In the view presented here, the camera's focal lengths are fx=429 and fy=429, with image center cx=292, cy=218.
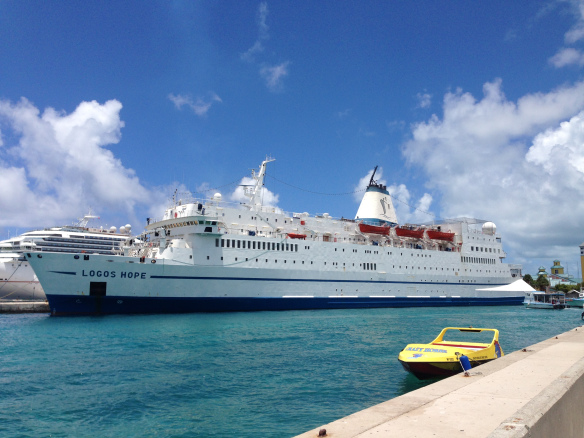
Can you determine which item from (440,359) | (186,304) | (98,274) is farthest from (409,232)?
(440,359)

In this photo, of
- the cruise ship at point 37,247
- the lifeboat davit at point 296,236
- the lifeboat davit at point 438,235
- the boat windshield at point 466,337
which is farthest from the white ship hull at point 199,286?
the cruise ship at point 37,247

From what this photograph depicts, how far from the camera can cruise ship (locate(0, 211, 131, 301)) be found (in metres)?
35.9

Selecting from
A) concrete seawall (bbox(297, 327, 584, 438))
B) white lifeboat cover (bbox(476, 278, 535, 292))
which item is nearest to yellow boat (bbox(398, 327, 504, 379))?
concrete seawall (bbox(297, 327, 584, 438))

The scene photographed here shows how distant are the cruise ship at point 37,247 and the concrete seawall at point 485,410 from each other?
3307 centimetres

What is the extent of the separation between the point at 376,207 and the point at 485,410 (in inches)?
1295

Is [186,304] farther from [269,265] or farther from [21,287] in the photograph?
[21,287]

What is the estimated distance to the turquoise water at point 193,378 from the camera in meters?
7.15

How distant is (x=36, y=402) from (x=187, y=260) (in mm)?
16121

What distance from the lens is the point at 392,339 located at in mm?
15656

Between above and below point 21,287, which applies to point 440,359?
below

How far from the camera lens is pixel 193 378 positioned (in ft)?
32.3

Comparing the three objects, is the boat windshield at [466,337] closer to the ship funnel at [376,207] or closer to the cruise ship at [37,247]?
the ship funnel at [376,207]

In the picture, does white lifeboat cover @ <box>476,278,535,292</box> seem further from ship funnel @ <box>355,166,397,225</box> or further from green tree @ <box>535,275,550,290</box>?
green tree @ <box>535,275,550,290</box>

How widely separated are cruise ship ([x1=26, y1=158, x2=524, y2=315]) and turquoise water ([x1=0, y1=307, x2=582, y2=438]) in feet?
14.0
